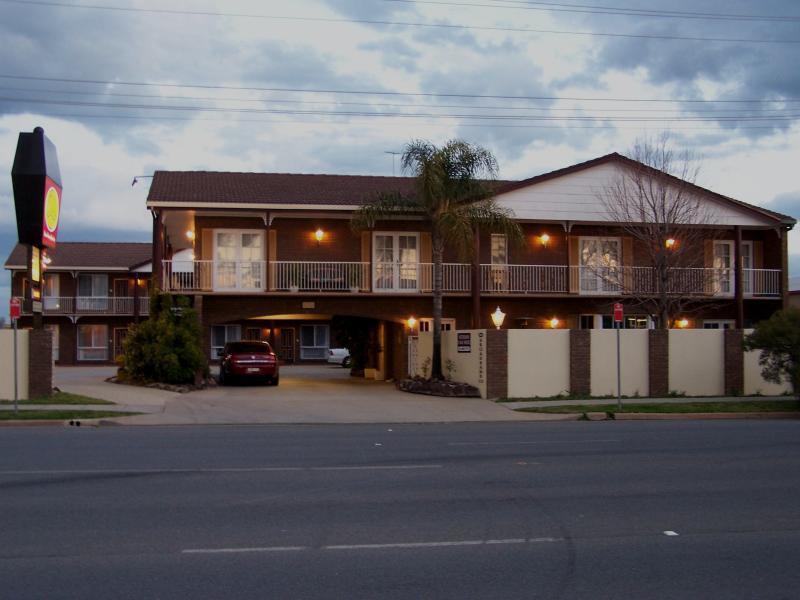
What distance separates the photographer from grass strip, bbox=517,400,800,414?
840 inches

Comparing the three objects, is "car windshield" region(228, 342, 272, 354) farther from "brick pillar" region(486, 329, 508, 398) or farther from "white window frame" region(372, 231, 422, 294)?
"brick pillar" region(486, 329, 508, 398)

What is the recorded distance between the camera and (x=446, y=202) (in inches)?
1003

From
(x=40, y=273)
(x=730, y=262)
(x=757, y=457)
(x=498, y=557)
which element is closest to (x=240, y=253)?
(x=40, y=273)

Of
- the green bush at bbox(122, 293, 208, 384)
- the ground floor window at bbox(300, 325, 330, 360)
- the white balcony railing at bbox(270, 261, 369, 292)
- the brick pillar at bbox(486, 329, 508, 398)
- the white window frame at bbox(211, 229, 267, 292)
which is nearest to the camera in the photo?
the brick pillar at bbox(486, 329, 508, 398)

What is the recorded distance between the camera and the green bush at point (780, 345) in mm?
22297

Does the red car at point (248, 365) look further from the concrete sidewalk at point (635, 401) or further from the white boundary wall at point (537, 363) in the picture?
the concrete sidewalk at point (635, 401)

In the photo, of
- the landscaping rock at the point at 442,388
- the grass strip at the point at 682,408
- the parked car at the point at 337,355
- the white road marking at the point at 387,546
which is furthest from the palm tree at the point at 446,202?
the parked car at the point at 337,355

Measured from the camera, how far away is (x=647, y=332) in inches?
989

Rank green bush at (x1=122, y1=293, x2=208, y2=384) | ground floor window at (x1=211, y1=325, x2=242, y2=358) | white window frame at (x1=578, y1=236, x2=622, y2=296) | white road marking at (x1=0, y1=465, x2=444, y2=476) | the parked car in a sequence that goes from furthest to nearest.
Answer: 1. ground floor window at (x1=211, y1=325, x2=242, y2=358)
2. the parked car
3. white window frame at (x1=578, y1=236, x2=622, y2=296)
4. green bush at (x1=122, y1=293, x2=208, y2=384)
5. white road marking at (x1=0, y1=465, x2=444, y2=476)

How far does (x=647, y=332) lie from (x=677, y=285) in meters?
4.97

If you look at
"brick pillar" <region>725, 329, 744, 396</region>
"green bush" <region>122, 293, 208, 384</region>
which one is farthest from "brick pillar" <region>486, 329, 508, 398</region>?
"green bush" <region>122, 293, 208, 384</region>

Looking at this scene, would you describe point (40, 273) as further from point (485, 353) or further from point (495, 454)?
point (495, 454)

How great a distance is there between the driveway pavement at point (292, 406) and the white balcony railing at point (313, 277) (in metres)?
3.56

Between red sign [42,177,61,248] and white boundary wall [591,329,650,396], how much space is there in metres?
14.9
